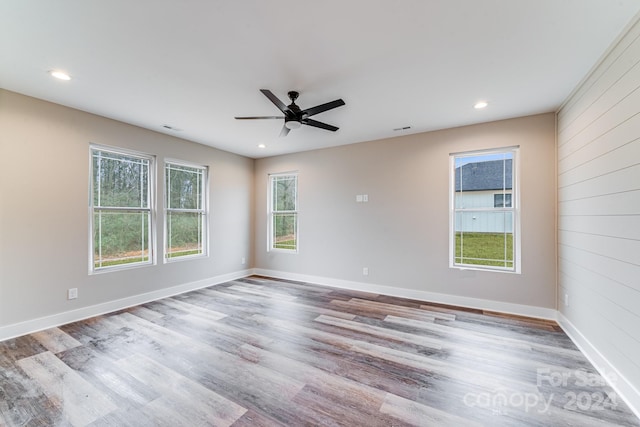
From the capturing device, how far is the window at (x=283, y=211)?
5477 mm

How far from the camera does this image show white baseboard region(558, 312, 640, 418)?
1789 mm

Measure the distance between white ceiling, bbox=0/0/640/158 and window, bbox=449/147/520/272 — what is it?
2.30 ft

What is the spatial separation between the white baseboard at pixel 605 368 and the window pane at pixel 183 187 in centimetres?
544

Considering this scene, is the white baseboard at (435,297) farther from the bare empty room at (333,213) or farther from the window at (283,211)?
the window at (283,211)

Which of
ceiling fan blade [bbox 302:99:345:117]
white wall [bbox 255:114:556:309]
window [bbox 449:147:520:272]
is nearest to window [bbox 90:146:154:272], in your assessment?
white wall [bbox 255:114:556:309]

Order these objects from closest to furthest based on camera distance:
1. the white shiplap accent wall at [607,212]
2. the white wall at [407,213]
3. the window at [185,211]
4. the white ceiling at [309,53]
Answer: the white ceiling at [309,53]
the white shiplap accent wall at [607,212]
the white wall at [407,213]
the window at [185,211]

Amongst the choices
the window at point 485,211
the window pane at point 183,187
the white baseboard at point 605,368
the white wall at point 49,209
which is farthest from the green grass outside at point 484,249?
the white wall at point 49,209

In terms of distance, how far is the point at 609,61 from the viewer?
2107mm

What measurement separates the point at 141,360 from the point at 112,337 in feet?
2.47

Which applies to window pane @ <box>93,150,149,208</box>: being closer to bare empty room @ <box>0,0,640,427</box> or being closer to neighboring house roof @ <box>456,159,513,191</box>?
bare empty room @ <box>0,0,640,427</box>

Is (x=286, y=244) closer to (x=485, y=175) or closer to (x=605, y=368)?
(x=485, y=175)

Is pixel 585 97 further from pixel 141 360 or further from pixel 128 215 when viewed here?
pixel 128 215

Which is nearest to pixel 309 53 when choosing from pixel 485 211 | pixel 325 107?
pixel 325 107

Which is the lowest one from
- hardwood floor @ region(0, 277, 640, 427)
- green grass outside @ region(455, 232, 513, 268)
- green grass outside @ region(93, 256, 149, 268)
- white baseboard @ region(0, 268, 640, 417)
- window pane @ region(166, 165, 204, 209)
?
hardwood floor @ region(0, 277, 640, 427)
